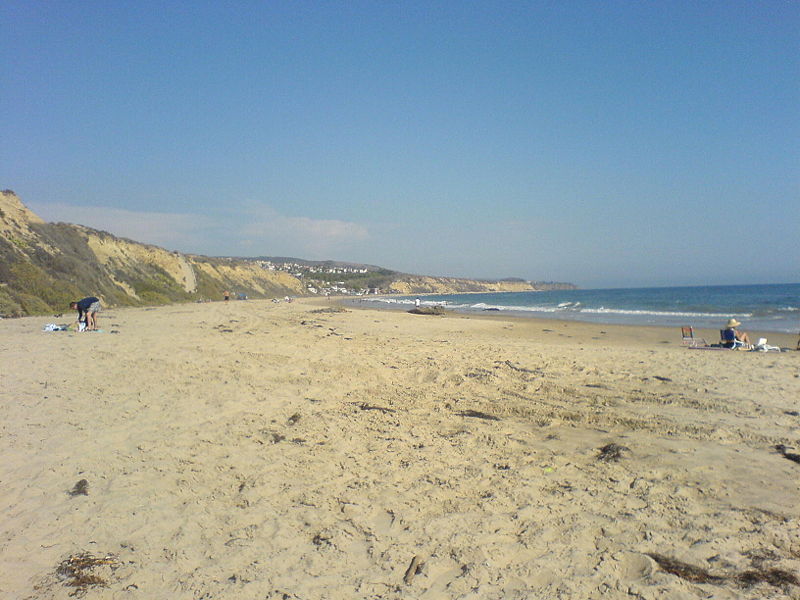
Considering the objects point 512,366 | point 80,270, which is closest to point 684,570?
point 512,366

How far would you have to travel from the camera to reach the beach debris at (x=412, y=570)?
2574mm

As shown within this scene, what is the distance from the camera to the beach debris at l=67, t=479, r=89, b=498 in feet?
11.3

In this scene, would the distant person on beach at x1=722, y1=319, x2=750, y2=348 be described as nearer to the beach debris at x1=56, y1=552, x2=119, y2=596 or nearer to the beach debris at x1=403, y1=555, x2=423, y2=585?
the beach debris at x1=403, y1=555, x2=423, y2=585

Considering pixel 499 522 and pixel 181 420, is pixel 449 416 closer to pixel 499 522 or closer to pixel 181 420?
pixel 499 522

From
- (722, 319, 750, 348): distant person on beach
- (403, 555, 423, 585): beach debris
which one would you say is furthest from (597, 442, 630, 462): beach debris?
(722, 319, 750, 348): distant person on beach

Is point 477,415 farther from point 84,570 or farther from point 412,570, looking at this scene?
point 84,570

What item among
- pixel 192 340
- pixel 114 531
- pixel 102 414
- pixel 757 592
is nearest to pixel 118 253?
pixel 192 340

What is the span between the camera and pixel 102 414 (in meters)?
5.11

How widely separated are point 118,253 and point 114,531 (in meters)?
36.3

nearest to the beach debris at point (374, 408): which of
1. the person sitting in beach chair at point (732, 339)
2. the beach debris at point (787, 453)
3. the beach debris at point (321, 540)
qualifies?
the beach debris at point (321, 540)

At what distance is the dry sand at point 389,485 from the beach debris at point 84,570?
0.06ft

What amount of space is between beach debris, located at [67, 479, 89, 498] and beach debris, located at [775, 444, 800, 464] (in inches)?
219

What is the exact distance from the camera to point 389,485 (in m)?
3.66

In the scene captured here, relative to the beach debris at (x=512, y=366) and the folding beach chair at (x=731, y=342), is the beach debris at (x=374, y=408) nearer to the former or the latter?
the beach debris at (x=512, y=366)
